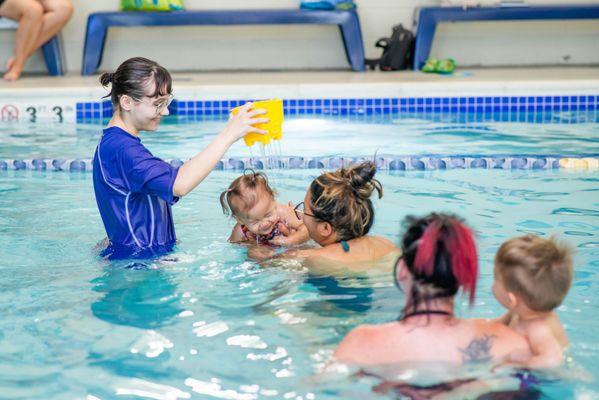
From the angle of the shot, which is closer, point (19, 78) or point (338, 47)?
point (19, 78)

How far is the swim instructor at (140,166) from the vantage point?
3666 millimetres

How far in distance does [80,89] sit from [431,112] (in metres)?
3.43

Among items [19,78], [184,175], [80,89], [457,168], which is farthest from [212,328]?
[19,78]

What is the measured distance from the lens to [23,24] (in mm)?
9938

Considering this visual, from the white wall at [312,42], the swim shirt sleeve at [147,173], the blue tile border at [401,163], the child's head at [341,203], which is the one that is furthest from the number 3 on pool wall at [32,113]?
the child's head at [341,203]

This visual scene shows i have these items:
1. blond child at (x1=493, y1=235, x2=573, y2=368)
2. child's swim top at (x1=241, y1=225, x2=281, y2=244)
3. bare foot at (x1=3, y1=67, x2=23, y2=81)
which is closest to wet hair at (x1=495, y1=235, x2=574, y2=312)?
blond child at (x1=493, y1=235, x2=573, y2=368)

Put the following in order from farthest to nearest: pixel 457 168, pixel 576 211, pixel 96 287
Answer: pixel 457 168
pixel 576 211
pixel 96 287

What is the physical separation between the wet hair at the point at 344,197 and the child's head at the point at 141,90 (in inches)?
28.5

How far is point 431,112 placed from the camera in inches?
368

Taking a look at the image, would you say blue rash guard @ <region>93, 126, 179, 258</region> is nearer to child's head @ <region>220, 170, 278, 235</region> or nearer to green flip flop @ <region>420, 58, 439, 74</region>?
child's head @ <region>220, 170, 278, 235</region>

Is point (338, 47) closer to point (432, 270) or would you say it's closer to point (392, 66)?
point (392, 66)

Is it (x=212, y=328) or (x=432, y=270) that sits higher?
(x=432, y=270)

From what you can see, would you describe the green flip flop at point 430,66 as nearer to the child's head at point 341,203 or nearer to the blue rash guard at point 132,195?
the blue rash guard at point 132,195

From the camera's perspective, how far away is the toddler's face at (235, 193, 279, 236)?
4273mm
